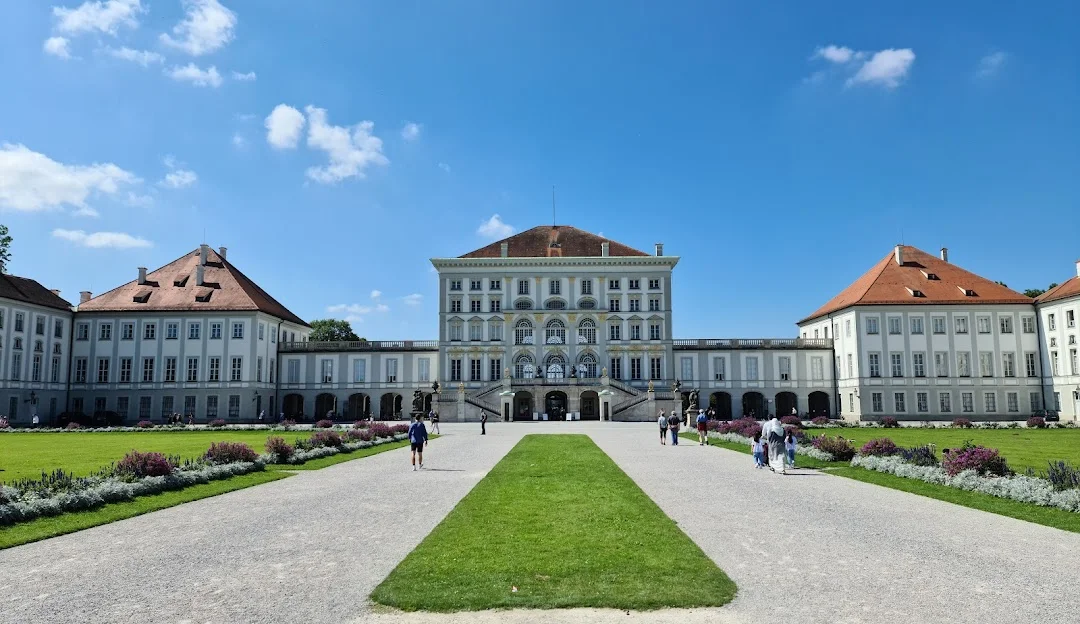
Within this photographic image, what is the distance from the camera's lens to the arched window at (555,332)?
214 feet

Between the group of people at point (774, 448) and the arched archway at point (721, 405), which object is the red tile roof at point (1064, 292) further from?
the group of people at point (774, 448)

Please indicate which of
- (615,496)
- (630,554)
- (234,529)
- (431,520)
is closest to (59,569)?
(234,529)

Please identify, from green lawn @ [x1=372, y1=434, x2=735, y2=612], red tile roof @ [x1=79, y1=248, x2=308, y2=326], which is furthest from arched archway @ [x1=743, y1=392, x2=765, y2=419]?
green lawn @ [x1=372, y1=434, x2=735, y2=612]

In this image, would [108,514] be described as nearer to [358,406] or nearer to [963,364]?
[358,406]

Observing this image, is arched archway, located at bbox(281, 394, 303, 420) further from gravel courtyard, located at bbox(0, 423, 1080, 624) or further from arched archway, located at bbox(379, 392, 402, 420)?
gravel courtyard, located at bbox(0, 423, 1080, 624)

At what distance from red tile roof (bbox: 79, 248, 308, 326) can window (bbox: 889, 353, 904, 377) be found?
4965 cm

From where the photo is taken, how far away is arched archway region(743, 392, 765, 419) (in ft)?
215

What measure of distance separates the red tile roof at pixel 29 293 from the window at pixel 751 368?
55189mm

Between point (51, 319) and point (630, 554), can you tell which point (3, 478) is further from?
point (51, 319)

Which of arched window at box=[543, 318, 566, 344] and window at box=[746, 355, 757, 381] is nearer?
window at box=[746, 355, 757, 381]

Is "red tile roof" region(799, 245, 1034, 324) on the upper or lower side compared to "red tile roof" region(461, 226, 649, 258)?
lower

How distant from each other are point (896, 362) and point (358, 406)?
147ft

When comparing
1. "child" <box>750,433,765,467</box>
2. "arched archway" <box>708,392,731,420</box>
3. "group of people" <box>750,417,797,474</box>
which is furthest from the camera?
"arched archway" <box>708,392,731,420</box>

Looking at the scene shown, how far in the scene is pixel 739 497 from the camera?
14703 millimetres
